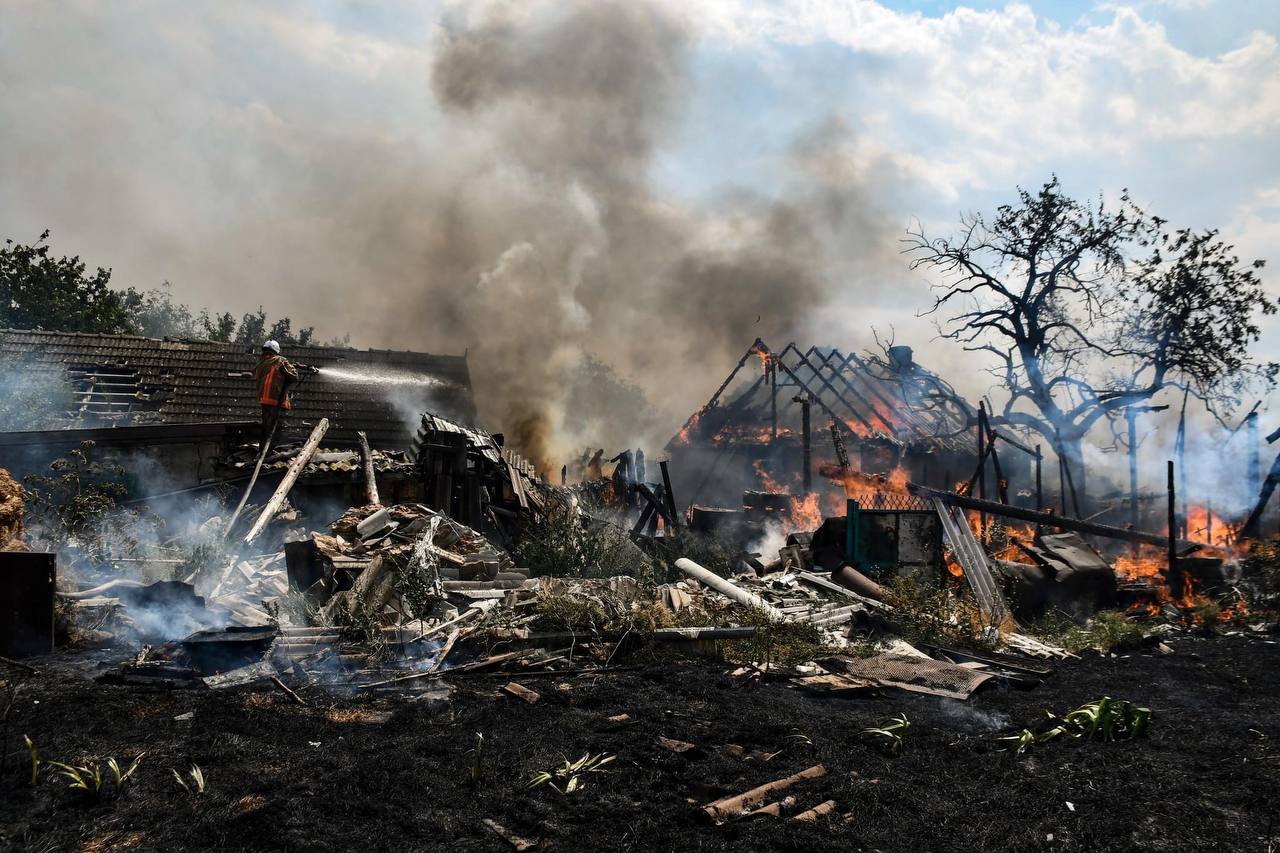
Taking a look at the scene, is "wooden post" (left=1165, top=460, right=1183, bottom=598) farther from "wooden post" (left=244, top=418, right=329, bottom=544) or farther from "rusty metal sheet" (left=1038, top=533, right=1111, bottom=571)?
"wooden post" (left=244, top=418, right=329, bottom=544)

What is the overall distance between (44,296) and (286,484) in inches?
787

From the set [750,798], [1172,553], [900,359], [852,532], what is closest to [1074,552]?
[1172,553]

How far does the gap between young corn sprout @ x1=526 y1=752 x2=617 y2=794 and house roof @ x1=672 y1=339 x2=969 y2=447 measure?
60.9ft

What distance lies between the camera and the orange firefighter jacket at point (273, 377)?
1277 cm

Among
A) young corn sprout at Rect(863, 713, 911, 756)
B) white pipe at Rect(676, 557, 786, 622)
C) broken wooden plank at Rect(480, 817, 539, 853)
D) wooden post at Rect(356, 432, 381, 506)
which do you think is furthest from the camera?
wooden post at Rect(356, 432, 381, 506)

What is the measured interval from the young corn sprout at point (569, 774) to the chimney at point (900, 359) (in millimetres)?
20758

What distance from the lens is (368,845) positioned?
3.88m

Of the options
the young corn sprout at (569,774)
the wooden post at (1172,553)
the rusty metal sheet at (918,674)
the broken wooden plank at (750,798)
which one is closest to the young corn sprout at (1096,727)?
the rusty metal sheet at (918,674)

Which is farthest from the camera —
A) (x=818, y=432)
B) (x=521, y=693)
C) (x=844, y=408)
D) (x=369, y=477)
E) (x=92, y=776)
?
(x=844, y=408)

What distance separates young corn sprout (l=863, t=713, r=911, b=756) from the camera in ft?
18.0

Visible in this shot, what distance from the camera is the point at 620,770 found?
16.4 ft

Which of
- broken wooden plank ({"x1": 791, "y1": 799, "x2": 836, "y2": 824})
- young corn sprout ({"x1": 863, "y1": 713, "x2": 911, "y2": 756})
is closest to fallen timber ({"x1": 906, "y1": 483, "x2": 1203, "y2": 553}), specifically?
young corn sprout ({"x1": 863, "y1": 713, "x2": 911, "y2": 756})

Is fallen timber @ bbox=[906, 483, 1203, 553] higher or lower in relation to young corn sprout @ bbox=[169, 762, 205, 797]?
higher

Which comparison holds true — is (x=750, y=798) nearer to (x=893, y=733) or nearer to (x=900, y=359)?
(x=893, y=733)
